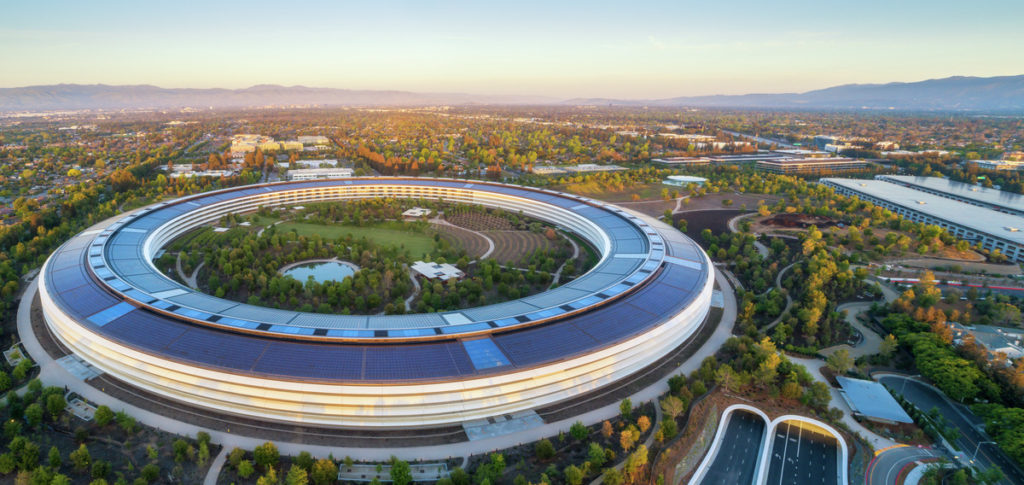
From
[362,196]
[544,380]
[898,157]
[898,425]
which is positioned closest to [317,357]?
[544,380]

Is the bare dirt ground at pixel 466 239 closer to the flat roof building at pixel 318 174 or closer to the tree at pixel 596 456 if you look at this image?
the tree at pixel 596 456

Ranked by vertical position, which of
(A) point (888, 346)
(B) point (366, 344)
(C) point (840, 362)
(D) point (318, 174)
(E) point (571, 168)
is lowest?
(C) point (840, 362)

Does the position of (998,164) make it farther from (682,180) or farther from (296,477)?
(296,477)

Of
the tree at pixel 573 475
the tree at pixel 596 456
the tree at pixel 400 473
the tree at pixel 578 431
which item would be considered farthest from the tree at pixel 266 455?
the tree at pixel 596 456

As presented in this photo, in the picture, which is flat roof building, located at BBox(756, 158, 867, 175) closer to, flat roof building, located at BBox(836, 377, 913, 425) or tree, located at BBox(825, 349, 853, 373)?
tree, located at BBox(825, 349, 853, 373)

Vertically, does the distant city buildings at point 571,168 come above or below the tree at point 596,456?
above

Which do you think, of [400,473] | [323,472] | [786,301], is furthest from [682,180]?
[323,472]
